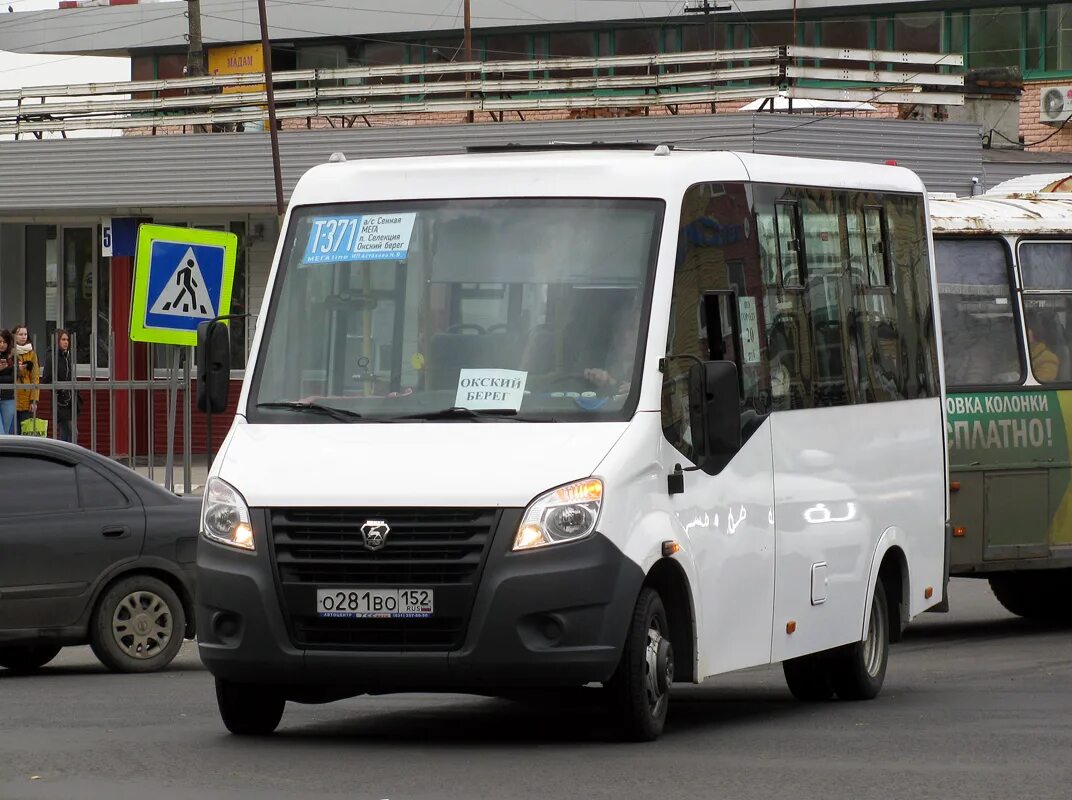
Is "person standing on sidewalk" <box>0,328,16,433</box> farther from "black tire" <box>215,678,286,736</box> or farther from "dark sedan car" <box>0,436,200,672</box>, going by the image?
"black tire" <box>215,678,286,736</box>

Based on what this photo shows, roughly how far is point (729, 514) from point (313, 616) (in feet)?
6.35

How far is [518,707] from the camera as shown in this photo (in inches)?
417

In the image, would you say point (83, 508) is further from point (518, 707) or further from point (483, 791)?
point (483, 791)

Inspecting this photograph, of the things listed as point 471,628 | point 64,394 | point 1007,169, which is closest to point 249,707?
point 471,628

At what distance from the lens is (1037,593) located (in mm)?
16297

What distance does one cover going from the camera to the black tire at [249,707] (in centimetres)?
906

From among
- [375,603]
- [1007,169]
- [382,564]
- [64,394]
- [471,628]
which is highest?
[1007,169]

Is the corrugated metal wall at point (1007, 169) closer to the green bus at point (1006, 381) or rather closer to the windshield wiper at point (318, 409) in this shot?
the green bus at point (1006, 381)

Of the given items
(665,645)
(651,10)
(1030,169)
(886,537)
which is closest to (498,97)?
(1030,169)

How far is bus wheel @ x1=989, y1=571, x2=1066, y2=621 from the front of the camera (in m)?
16.2

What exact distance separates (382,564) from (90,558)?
4.69 metres

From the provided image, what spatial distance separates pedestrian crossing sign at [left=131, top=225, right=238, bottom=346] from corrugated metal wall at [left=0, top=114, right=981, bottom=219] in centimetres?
832

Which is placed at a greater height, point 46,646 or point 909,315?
point 909,315

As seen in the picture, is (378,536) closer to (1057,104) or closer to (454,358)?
(454,358)
